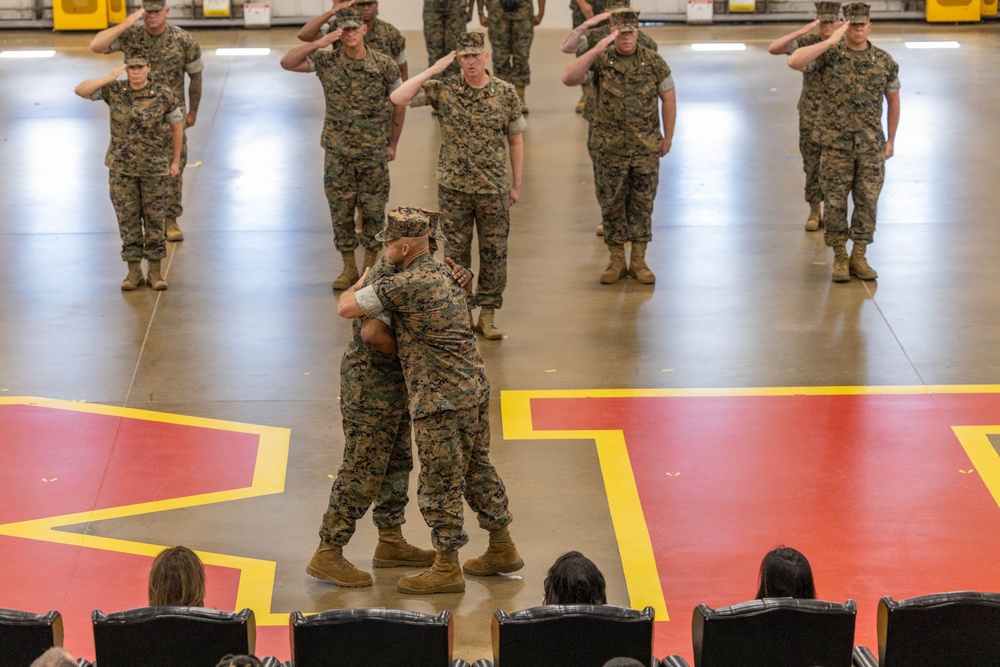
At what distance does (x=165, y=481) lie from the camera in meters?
7.86

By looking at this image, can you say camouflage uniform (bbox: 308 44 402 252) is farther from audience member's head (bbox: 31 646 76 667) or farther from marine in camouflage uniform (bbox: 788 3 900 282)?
audience member's head (bbox: 31 646 76 667)

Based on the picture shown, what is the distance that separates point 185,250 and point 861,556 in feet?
22.0

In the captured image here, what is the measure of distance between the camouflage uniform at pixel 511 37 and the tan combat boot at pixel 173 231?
15.6 ft

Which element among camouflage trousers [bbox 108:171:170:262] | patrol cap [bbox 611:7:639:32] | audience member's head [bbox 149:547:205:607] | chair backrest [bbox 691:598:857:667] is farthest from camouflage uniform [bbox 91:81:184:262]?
chair backrest [bbox 691:598:857:667]

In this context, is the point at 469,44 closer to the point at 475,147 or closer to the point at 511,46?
the point at 475,147

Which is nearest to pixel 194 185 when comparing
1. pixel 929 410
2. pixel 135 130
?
pixel 135 130

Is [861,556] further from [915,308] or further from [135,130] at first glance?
[135,130]

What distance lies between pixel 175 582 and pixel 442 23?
11.3m

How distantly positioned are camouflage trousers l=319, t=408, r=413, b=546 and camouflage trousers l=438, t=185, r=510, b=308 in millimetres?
2789

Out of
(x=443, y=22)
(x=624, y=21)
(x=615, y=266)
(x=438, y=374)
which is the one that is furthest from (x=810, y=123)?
(x=438, y=374)

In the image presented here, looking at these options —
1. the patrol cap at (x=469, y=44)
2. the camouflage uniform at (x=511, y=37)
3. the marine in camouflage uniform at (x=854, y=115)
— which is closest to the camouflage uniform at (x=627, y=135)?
the marine in camouflage uniform at (x=854, y=115)

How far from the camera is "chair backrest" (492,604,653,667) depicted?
4949mm

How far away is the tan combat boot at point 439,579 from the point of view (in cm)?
667

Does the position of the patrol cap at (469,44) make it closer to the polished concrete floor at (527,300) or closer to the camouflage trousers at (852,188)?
the polished concrete floor at (527,300)
